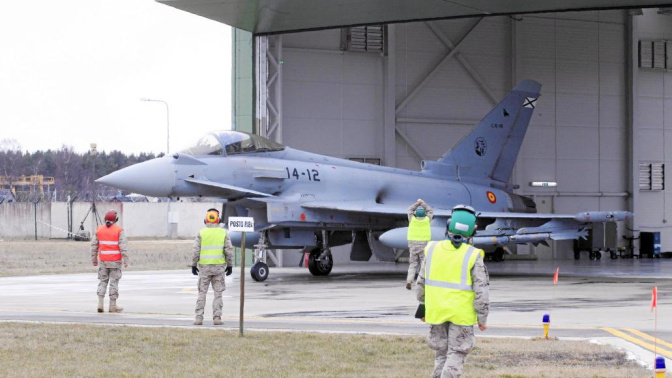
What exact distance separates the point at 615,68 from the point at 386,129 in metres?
9.33

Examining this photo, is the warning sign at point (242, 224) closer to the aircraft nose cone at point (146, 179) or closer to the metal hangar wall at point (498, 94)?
the aircraft nose cone at point (146, 179)

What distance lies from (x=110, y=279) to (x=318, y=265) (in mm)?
10056

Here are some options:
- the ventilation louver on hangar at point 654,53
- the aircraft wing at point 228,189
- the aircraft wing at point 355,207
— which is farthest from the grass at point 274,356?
the ventilation louver on hangar at point 654,53

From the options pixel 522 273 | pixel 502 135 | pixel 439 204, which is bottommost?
pixel 522 273

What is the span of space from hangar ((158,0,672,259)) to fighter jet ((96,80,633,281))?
464 centimetres

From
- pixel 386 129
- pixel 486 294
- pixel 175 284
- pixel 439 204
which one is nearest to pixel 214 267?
pixel 486 294

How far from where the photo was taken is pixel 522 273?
91.9 feet

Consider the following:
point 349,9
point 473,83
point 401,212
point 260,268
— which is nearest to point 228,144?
point 260,268

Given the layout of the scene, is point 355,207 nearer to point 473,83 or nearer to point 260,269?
point 260,269

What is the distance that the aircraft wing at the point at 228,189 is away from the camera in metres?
22.8

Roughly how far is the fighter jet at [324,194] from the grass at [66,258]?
28.5 ft

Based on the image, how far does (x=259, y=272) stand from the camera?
23844 millimetres

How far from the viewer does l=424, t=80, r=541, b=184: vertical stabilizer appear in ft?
95.2

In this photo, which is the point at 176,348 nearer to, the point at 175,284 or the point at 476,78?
the point at 175,284
